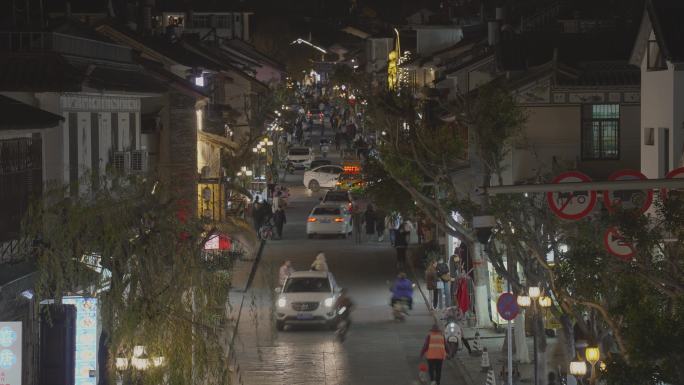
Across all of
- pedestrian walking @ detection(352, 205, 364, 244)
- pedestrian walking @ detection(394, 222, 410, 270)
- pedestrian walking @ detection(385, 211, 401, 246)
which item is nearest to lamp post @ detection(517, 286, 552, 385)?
pedestrian walking @ detection(394, 222, 410, 270)

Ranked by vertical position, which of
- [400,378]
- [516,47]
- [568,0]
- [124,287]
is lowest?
[400,378]

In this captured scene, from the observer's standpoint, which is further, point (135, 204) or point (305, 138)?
point (305, 138)

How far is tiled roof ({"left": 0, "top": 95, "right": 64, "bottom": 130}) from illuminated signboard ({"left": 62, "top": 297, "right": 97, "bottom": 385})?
315cm

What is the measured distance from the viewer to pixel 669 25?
25.2 m

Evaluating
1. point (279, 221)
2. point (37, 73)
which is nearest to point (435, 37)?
point (279, 221)

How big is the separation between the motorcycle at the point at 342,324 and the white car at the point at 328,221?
1916 cm

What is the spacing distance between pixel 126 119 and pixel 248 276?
15.2 m

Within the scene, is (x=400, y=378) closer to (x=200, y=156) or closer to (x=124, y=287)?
(x=124, y=287)

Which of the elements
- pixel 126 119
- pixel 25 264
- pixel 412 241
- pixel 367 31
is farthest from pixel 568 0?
pixel 367 31

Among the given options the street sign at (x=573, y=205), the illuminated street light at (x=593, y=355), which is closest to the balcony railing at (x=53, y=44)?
the street sign at (x=573, y=205)

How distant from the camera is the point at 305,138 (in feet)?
381

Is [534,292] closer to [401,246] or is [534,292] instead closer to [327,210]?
[401,246]

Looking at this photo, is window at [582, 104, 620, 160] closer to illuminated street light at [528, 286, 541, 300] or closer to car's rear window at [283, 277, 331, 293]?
car's rear window at [283, 277, 331, 293]

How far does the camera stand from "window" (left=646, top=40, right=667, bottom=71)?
85.6 feet
